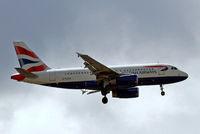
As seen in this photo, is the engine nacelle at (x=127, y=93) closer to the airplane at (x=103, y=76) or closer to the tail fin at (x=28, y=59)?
the airplane at (x=103, y=76)

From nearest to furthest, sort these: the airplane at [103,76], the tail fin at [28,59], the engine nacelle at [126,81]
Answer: the engine nacelle at [126,81]
the airplane at [103,76]
the tail fin at [28,59]

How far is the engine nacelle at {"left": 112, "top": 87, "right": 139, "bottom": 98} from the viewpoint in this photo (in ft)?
206

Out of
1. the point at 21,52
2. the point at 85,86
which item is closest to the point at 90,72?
the point at 85,86

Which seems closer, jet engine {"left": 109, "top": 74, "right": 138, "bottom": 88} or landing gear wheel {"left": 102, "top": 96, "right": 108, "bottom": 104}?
jet engine {"left": 109, "top": 74, "right": 138, "bottom": 88}

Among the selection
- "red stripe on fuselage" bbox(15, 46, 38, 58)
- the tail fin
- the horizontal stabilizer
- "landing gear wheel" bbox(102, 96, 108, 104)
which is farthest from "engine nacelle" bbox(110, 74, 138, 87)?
"red stripe on fuselage" bbox(15, 46, 38, 58)

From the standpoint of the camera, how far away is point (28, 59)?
209 ft

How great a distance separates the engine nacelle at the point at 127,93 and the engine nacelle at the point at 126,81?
4.91 metres

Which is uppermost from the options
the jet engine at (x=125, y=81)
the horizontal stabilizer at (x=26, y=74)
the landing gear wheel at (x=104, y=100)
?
the horizontal stabilizer at (x=26, y=74)

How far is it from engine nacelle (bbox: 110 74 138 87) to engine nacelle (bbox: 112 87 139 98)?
4.91 meters

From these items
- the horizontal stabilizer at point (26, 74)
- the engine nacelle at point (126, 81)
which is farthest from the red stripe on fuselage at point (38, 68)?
the engine nacelle at point (126, 81)

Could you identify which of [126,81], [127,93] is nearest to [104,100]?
[127,93]

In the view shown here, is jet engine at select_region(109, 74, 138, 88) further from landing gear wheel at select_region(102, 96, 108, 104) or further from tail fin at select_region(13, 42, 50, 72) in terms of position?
tail fin at select_region(13, 42, 50, 72)

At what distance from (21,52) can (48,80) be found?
6.86 meters

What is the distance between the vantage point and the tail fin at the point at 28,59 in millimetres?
62803
